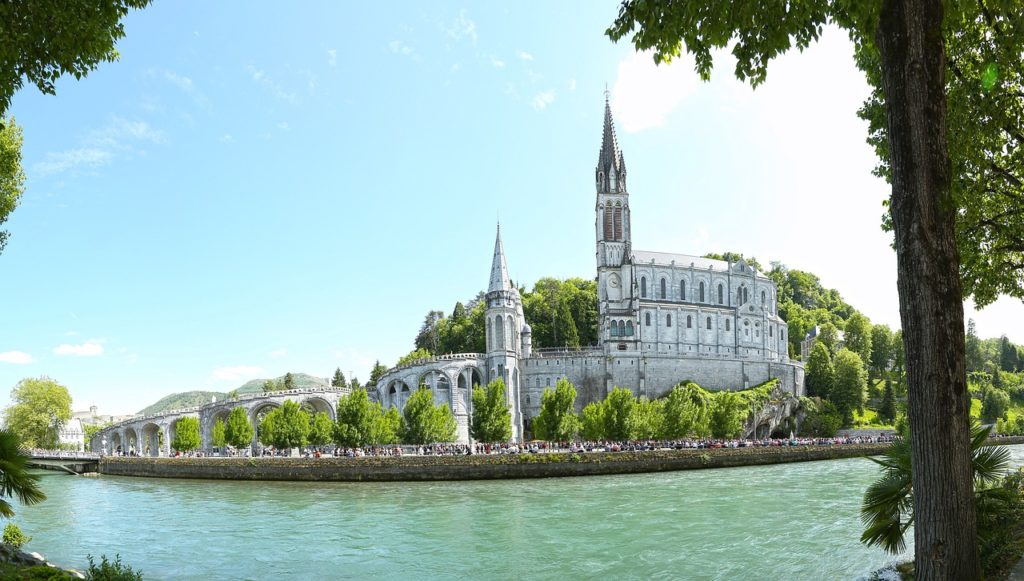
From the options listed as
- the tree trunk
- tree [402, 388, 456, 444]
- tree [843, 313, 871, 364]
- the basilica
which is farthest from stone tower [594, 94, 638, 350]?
the tree trunk

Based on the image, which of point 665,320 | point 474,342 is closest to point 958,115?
point 665,320

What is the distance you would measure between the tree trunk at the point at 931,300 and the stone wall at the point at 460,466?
32044 millimetres

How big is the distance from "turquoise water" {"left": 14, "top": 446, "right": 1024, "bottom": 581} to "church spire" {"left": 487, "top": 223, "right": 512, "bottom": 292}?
1217 inches

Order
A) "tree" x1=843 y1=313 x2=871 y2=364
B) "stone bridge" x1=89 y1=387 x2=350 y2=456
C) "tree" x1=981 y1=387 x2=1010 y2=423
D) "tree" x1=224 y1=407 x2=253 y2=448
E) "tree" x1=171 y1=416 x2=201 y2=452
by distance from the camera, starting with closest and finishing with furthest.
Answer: "tree" x1=224 y1=407 x2=253 y2=448 < "tree" x1=171 y1=416 x2=201 y2=452 < "stone bridge" x1=89 y1=387 x2=350 y2=456 < "tree" x1=981 y1=387 x2=1010 y2=423 < "tree" x1=843 y1=313 x2=871 y2=364

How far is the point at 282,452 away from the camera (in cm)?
4950

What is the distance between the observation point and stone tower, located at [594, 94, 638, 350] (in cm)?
7119

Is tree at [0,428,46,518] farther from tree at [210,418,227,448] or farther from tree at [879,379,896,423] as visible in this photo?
tree at [879,379,896,423]

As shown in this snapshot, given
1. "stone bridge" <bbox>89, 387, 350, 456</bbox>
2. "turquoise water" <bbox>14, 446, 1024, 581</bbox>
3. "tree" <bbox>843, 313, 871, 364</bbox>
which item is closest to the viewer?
"turquoise water" <bbox>14, 446, 1024, 581</bbox>

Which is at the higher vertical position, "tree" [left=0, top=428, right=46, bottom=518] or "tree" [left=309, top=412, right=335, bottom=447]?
"tree" [left=0, top=428, right=46, bottom=518]

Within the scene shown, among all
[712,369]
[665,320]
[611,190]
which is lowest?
[712,369]

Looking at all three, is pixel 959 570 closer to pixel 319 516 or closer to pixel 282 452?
pixel 319 516

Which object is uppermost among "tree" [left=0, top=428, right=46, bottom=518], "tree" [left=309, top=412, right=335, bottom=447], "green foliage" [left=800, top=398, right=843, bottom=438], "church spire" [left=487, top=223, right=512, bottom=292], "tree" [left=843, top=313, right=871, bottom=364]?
"church spire" [left=487, top=223, right=512, bottom=292]

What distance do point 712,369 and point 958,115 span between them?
196 feet

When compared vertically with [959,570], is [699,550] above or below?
below
